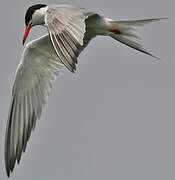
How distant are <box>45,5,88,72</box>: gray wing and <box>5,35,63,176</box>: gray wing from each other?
5.93ft

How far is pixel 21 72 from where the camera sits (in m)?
7.12

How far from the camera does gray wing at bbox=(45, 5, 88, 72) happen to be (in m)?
4.74

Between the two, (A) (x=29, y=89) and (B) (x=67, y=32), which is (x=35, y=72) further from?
(B) (x=67, y=32)

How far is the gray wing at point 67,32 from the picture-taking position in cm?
474

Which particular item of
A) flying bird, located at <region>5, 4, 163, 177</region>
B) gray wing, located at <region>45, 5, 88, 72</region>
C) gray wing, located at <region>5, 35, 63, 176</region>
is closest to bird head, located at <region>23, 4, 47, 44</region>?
flying bird, located at <region>5, 4, 163, 177</region>

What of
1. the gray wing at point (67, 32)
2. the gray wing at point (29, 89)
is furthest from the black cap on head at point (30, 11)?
the gray wing at point (67, 32)

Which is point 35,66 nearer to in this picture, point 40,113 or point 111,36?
point 40,113

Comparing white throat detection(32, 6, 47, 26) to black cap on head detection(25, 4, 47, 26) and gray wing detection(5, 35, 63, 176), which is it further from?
gray wing detection(5, 35, 63, 176)

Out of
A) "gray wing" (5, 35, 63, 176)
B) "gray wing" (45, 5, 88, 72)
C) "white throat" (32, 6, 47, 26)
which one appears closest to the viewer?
"gray wing" (45, 5, 88, 72)

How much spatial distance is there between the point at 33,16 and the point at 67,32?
1950mm

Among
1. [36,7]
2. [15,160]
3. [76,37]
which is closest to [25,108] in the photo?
[15,160]

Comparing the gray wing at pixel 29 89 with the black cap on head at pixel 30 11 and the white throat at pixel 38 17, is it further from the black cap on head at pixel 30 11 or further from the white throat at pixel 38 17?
the white throat at pixel 38 17

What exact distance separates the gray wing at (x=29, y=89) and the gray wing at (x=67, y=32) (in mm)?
1809

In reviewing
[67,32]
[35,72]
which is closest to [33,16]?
[35,72]
